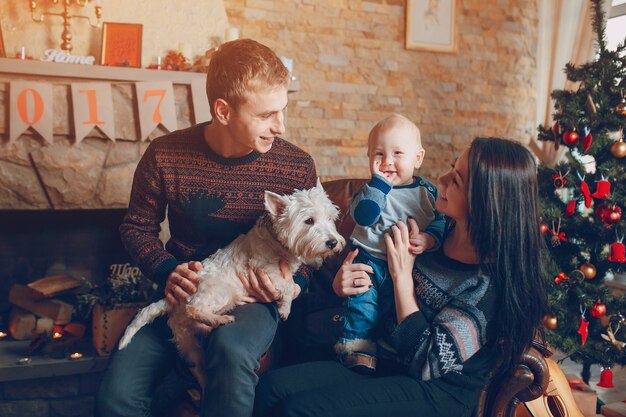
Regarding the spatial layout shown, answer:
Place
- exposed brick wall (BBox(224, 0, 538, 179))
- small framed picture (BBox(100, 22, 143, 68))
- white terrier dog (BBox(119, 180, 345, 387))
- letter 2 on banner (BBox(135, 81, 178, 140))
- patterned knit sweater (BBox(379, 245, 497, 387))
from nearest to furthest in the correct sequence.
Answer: patterned knit sweater (BBox(379, 245, 497, 387))
white terrier dog (BBox(119, 180, 345, 387))
letter 2 on banner (BBox(135, 81, 178, 140))
small framed picture (BBox(100, 22, 143, 68))
exposed brick wall (BBox(224, 0, 538, 179))

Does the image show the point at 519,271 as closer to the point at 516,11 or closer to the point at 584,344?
the point at 584,344

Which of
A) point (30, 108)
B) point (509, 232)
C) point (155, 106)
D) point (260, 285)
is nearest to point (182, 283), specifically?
point (260, 285)

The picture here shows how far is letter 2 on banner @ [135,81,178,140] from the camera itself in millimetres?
2873

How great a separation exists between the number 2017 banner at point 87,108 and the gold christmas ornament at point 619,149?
6.94 feet

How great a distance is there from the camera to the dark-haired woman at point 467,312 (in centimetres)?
151

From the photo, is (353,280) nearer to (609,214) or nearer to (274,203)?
(274,203)

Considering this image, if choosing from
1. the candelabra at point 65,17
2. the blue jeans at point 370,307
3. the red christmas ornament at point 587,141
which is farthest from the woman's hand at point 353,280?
the candelabra at point 65,17

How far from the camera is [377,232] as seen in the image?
1823 mm

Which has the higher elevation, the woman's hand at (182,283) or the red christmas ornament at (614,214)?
the red christmas ornament at (614,214)

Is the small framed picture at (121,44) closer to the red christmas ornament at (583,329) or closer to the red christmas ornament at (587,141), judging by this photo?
the red christmas ornament at (587,141)

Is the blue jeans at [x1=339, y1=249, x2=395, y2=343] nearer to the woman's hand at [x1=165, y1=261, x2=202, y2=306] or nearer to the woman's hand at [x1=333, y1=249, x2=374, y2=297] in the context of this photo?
the woman's hand at [x1=333, y1=249, x2=374, y2=297]

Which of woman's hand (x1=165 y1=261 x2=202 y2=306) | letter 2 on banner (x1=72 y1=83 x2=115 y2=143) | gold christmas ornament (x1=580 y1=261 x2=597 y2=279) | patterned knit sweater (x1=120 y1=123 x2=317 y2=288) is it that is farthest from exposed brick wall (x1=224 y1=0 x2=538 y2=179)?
Answer: woman's hand (x1=165 y1=261 x2=202 y2=306)

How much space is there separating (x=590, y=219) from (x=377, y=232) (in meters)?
1.58

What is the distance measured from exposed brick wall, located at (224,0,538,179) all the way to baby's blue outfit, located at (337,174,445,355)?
7.78 ft
